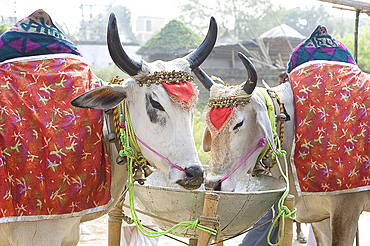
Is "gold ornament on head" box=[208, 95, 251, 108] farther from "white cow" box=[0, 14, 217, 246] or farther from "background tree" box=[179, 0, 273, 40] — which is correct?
"background tree" box=[179, 0, 273, 40]

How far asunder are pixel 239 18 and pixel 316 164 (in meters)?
35.8

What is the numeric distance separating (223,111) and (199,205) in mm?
811

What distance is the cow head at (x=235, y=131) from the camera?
9.53 feet

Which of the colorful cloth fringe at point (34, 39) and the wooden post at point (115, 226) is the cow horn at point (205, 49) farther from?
the wooden post at point (115, 226)

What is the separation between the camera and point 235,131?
296cm

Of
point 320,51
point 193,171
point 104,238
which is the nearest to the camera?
point 193,171

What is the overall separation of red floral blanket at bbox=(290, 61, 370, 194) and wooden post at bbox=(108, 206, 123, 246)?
1.33 m

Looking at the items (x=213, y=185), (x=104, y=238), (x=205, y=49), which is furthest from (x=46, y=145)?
(x=104, y=238)

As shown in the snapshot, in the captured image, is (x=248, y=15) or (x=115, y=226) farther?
(x=248, y=15)

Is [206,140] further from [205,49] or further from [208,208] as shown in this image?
[208,208]

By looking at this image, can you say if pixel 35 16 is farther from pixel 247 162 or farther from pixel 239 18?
pixel 239 18

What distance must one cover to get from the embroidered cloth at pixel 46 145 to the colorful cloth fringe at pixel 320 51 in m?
1.84

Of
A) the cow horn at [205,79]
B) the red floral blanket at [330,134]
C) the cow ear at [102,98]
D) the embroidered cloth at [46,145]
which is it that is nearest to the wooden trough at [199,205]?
the embroidered cloth at [46,145]

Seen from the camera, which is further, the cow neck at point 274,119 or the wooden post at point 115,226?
the cow neck at point 274,119
